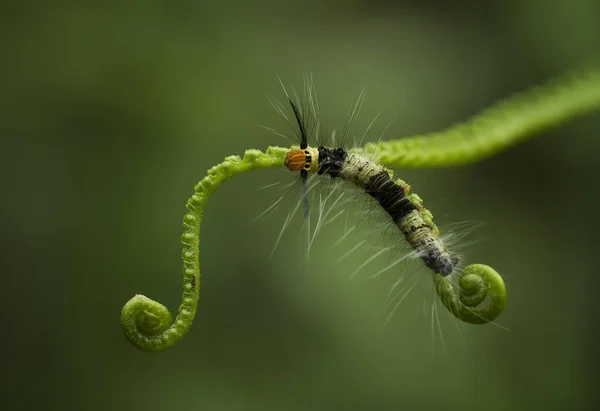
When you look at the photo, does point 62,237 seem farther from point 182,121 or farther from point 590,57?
point 590,57

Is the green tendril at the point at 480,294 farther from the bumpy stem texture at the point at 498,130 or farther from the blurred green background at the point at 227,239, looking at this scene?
the blurred green background at the point at 227,239

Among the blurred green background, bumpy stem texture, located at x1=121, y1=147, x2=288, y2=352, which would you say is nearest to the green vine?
bumpy stem texture, located at x1=121, y1=147, x2=288, y2=352

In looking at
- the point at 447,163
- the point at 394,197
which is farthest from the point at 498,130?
the point at 394,197

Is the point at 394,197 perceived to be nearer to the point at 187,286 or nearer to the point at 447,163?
the point at 447,163

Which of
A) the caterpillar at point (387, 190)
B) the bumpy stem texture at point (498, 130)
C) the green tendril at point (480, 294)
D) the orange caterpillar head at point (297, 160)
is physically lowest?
the green tendril at point (480, 294)

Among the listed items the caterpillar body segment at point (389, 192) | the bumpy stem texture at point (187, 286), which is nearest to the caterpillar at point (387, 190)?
the caterpillar body segment at point (389, 192)

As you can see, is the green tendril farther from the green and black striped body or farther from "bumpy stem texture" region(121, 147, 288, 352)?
"bumpy stem texture" region(121, 147, 288, 352)
